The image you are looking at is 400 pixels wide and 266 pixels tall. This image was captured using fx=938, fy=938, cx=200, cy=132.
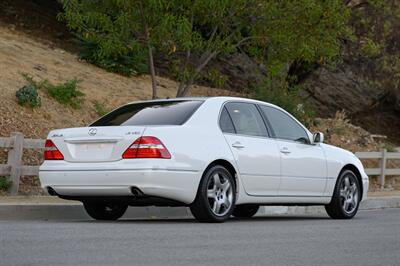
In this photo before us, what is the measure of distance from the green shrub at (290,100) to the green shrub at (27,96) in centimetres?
659

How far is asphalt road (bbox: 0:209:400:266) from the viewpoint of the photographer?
743cm

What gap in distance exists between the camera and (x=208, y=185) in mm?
10766

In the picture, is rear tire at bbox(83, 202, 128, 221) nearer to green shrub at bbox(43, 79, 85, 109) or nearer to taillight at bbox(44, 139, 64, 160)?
taillight at bbox(44, 139, 64, 160)

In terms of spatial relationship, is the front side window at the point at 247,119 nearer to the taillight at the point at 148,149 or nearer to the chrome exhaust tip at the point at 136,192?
the taillight at the point at 148,149

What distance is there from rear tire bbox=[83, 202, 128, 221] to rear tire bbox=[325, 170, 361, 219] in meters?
2.88

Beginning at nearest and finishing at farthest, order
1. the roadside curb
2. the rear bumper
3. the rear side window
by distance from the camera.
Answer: the rear bumper < the rear side window < the roadside curb

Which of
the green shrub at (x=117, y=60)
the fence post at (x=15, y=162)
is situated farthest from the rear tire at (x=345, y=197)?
the green shrub at (x=117, y=60)

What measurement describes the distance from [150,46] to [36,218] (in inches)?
271

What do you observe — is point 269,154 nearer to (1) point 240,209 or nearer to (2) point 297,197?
(2) point 297,197

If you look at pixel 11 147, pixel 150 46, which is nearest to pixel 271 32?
pixel 150 46

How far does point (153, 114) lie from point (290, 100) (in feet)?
43.1

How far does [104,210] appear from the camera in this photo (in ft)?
39.0

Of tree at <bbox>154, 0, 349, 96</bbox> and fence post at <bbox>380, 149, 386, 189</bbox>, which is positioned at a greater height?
tree at <bbox>154, 0, 349, 96</bbox>

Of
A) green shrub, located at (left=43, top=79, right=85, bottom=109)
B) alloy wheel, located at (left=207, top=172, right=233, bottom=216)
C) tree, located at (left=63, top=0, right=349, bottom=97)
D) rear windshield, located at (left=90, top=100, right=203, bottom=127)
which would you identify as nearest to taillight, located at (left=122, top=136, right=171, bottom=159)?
rear windshield, located at (left=90, top=100, right=203, bottom=127)
